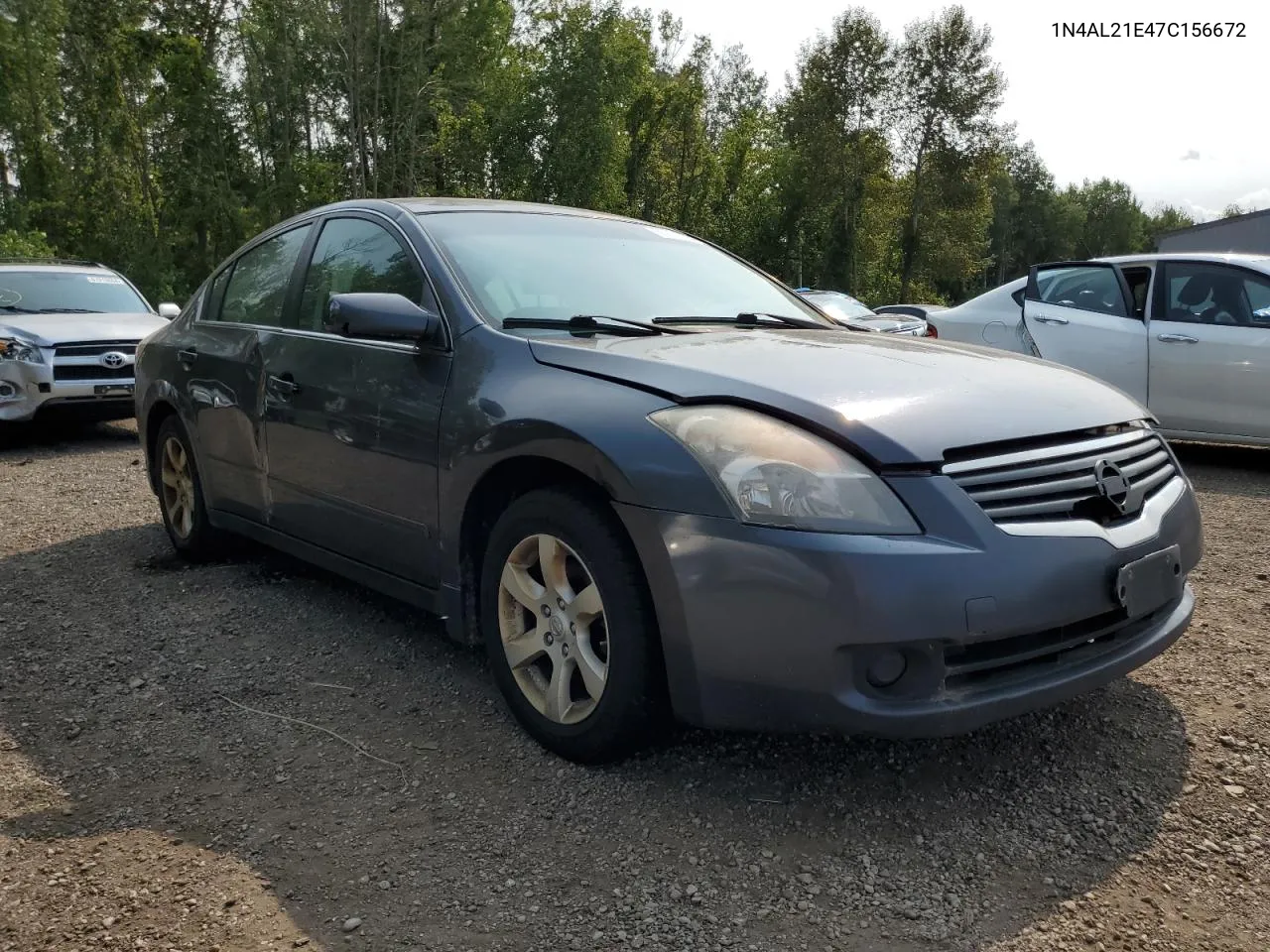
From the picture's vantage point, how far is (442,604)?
123 inches

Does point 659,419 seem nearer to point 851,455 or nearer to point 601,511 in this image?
point 601,511

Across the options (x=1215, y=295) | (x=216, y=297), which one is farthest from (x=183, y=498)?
(x=1215, y=295)

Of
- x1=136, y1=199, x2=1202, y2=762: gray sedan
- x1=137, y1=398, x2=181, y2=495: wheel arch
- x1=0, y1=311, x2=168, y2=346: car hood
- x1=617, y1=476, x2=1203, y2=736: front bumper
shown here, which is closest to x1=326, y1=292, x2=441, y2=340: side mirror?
x1=136, y1=199, x2=1202, y2=762: gray sedan

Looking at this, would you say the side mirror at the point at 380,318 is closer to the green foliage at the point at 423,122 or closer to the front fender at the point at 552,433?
the front fender at the point at 552,433

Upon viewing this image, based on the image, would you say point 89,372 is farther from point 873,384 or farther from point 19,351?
point 873,384

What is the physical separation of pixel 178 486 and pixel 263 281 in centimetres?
123

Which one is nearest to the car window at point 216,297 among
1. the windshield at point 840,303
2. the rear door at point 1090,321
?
the rear door at point 1090,321

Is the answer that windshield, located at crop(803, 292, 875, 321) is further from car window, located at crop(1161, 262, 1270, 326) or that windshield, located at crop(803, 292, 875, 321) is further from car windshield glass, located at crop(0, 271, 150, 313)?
car windshield glass, located at crop(0, 271, 150, 313)

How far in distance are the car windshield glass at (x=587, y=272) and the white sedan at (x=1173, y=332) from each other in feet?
12.3

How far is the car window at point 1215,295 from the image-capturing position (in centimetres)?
693

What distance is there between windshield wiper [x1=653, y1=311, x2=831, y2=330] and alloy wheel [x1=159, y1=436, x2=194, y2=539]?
259cm

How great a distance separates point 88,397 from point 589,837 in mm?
7822

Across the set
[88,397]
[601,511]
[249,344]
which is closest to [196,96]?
[88,397]

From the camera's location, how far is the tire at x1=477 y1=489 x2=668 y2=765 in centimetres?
248
